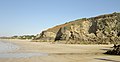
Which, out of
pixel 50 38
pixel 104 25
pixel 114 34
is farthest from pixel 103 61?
pixel 50 38

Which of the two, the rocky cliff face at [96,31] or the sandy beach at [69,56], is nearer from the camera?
the sandy beach at [69,56]

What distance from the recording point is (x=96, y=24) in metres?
59.1

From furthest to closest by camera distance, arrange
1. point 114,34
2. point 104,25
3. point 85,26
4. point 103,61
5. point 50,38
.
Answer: point 50,38 → point 85,26 → point 104,25 → point 114,34 → point 103,61

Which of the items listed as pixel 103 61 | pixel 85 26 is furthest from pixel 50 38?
pixel 103 61

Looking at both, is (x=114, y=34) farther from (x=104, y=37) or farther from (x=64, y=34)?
(x=64, y=34)

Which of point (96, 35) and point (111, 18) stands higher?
point (111, 18)

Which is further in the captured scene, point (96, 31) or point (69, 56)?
point (96, 31)

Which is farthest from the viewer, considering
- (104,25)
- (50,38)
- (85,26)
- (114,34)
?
(50,38)

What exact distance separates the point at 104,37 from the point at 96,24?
7317 millimetres

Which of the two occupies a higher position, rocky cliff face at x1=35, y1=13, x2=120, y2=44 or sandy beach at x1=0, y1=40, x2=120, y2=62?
rocky cliff face at x1=35, y1=13, x2=120, y2=44

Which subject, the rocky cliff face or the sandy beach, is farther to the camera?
the rocky cliff face

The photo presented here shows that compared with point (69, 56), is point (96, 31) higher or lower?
higher

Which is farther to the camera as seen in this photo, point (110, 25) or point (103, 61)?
point (110, 25)

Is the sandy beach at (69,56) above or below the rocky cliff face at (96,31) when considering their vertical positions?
below
